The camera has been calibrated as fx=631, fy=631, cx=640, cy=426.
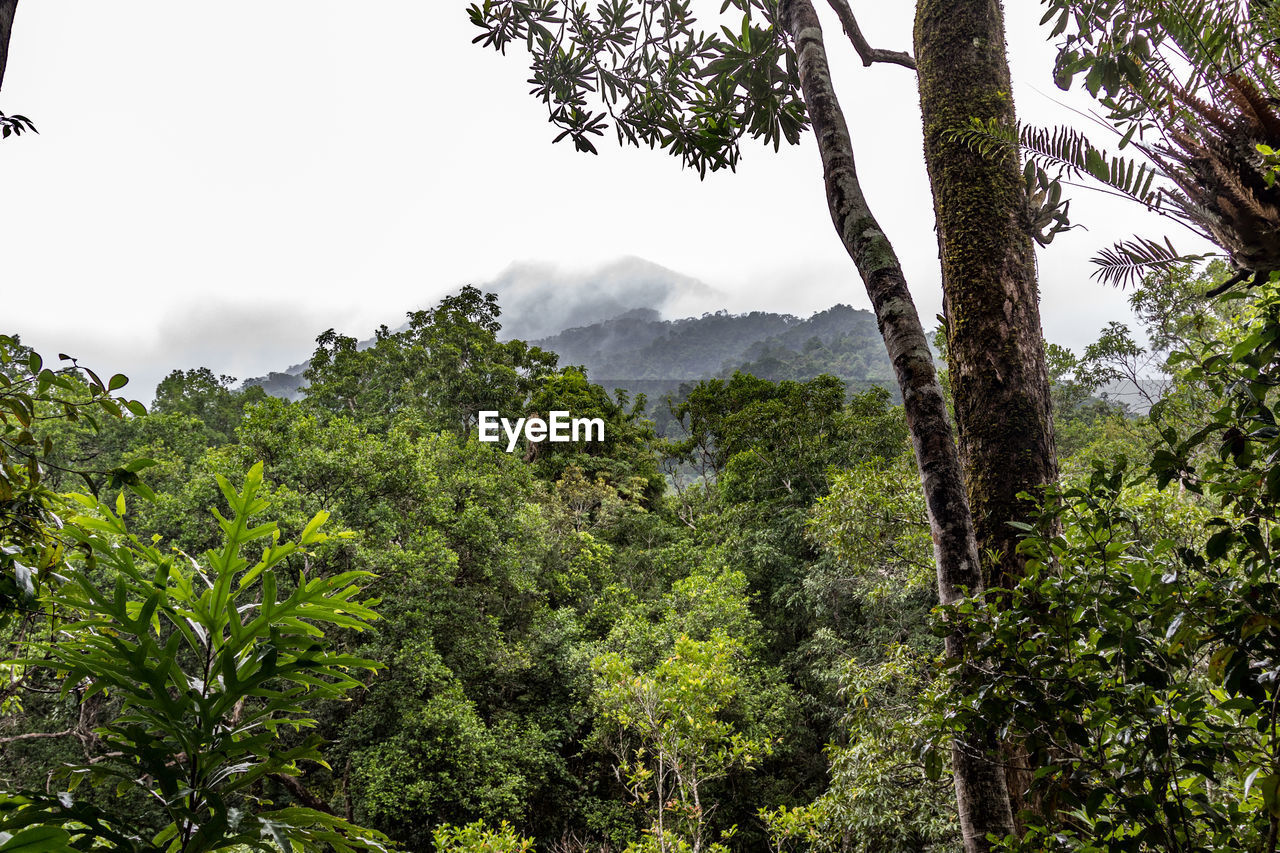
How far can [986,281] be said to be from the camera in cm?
197

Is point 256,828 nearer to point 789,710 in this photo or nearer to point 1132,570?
point 1132,570

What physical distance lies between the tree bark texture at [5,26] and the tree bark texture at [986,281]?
2390mm

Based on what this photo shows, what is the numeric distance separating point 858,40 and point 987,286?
132cm

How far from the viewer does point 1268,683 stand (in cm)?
83

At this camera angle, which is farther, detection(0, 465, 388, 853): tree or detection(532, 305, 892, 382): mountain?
detection(532, 305, 892, 382): mountain

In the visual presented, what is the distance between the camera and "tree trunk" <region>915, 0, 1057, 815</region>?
5.95 feet

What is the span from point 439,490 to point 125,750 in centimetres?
1008

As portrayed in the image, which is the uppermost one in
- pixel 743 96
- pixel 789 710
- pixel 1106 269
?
pixel 743 96

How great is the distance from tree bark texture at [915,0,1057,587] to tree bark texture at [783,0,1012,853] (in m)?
0.18

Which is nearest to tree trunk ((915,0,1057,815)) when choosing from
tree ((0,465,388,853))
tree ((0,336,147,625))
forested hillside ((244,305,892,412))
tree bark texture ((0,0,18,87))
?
tree ((0,465,388,853))

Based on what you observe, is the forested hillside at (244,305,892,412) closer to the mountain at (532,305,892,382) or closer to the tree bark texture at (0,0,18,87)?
the mountain at (532,305,892,382)

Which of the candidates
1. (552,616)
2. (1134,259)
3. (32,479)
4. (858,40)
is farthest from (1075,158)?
(552,616)

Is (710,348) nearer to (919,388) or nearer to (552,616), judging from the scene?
(552,616)

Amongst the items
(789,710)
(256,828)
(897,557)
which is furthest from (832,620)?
(256,828)
